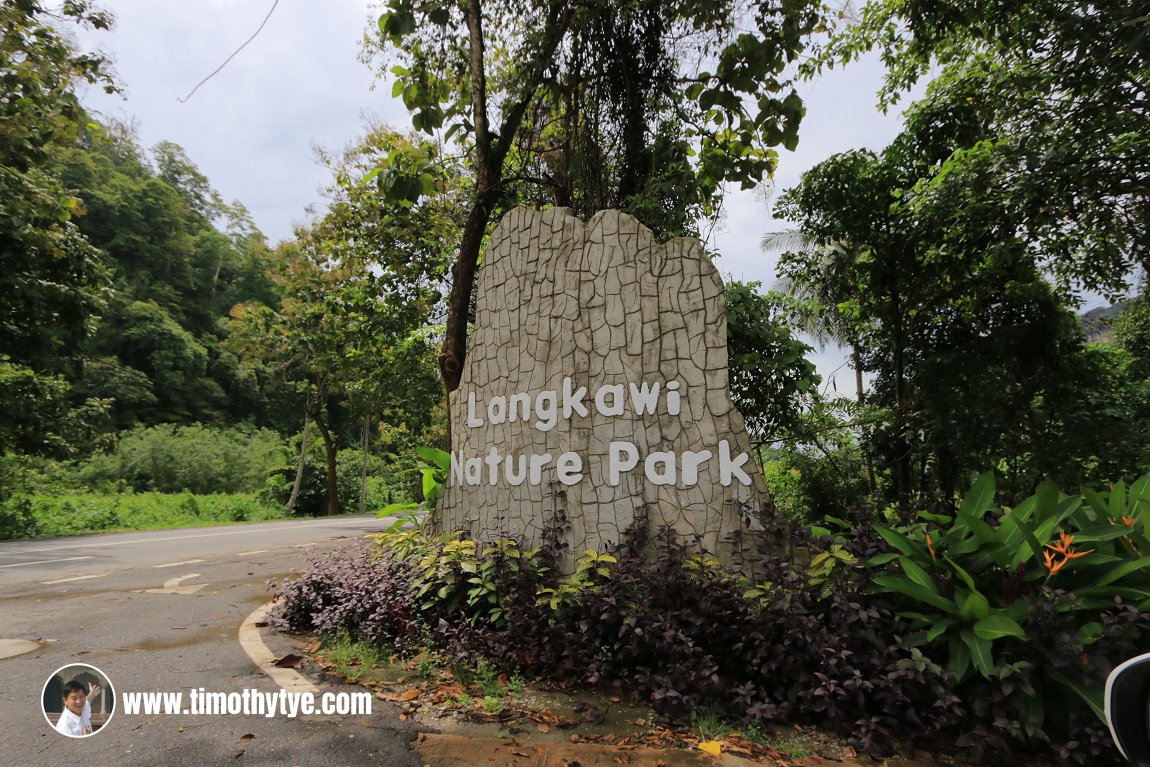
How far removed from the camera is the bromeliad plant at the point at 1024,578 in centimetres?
279

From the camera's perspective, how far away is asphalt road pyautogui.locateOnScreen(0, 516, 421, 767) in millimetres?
2793

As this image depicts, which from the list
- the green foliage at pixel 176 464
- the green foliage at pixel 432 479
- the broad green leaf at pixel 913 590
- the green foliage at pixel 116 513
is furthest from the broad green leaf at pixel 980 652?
the green foliage at pixel 176 464

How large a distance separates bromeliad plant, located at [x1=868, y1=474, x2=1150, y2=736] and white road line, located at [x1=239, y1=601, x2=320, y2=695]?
3.33 m

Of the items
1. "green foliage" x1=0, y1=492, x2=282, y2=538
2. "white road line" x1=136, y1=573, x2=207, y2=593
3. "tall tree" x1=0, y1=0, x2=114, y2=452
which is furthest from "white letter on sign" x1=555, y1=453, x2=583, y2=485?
"green foliage" x1=0, y1=492, x2=282, y2=538

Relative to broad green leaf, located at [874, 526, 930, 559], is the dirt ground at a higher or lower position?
lower

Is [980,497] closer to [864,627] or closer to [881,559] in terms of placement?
[881,559]

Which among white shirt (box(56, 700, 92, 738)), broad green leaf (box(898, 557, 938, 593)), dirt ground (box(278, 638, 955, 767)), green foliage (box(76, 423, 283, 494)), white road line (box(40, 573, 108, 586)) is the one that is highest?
green foliage (box(76, 423, 283, 494))

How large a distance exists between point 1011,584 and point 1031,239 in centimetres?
650

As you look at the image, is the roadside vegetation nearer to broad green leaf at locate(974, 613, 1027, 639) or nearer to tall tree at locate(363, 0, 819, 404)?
broad green leaf at locate(974, 613, 1027, 639)

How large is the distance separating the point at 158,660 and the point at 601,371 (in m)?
3.53

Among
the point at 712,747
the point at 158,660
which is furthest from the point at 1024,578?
the point at 158,660

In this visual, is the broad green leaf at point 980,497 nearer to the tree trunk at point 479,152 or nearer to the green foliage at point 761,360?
the green foliage at point 761,360

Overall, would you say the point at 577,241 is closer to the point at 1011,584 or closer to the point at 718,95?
the point at 718,95

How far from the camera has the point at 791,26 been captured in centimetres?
604
